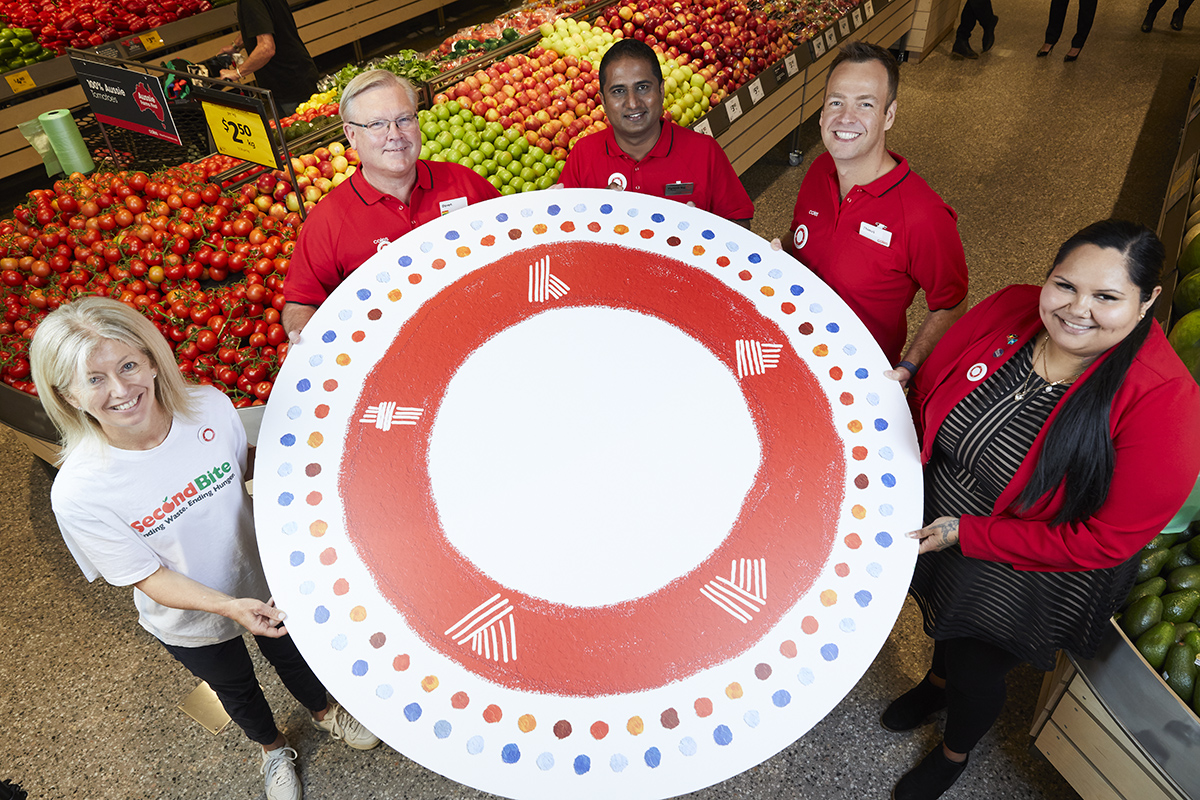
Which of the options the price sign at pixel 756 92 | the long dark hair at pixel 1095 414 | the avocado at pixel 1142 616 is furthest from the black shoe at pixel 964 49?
the long dark hair at pixel 1095 414

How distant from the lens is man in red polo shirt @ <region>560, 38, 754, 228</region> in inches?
90.8

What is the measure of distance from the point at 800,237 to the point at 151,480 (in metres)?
1.86

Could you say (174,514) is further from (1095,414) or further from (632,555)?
(1095,414)

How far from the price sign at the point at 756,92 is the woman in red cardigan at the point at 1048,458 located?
10.1 ft

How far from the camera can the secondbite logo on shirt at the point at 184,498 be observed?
1.62 metres

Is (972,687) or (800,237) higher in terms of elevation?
(800,237)

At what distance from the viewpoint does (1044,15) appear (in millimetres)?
7910

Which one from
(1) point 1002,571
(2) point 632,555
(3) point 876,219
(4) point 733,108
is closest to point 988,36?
(4) point 733,108

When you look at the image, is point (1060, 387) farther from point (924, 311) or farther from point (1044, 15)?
point (1044, 15)

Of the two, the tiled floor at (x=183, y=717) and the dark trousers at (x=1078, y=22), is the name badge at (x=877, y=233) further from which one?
the dark trousers at (x=1078, y=22)

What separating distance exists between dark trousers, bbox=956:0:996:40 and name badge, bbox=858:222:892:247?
6.35 meters

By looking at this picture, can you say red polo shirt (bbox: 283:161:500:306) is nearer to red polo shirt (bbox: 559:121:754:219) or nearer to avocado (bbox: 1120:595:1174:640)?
red polo shirt (bbox: 559:121:754:219)

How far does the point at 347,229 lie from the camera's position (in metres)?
2.07

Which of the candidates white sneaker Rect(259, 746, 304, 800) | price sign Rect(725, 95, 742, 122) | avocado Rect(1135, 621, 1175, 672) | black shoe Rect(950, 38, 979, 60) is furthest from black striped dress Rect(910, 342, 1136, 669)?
black shoe Rect(950, 38, 979, 60)
